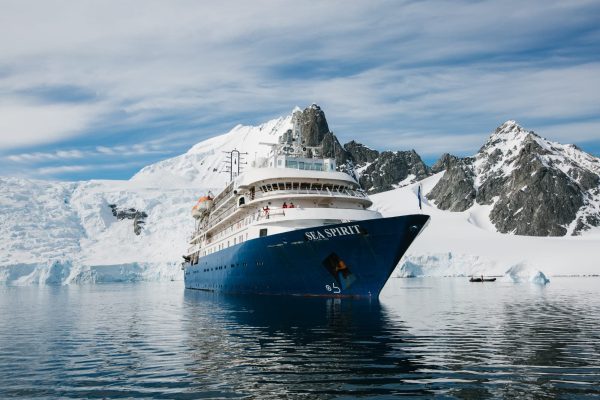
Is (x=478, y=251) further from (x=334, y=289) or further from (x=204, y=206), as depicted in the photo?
(x=334, y=289)

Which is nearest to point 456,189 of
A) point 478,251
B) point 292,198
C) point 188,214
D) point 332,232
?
point 478,251

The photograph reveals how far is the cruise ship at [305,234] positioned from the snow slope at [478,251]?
149 ft

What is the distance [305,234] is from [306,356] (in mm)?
15823

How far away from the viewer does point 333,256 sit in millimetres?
30141

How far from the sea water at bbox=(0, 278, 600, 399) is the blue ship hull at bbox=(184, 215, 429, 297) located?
437cm

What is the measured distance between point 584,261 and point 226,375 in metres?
112

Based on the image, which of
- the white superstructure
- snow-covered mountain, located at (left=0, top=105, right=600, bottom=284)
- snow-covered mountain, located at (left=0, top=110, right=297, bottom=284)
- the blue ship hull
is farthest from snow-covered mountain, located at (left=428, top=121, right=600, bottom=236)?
the blue ship hull

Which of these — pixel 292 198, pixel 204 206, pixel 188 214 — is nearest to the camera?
pixel 292 198

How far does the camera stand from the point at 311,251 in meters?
30.4

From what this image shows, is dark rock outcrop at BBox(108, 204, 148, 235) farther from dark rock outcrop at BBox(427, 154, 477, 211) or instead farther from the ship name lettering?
the ship name lettering

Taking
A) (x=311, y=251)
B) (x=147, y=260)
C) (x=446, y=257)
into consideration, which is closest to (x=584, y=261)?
(x=446, y=257)

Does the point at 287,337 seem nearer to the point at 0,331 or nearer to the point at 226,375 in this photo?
the point at 226,375

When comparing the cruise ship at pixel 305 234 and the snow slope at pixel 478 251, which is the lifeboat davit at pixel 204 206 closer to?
the cruise ship at pixel 305 234

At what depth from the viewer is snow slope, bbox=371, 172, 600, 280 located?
104m
